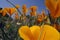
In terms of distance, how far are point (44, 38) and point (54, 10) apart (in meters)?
0.05

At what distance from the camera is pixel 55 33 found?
0.18 m

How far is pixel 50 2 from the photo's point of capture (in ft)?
0.74

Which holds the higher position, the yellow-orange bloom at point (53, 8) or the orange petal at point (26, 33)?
the yellow-orange bloom at point (53, 8)

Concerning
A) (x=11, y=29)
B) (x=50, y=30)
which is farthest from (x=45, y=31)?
(x=11, y=29)

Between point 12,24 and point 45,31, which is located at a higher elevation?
point 45,31

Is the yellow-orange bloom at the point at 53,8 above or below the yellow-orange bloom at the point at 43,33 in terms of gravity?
above

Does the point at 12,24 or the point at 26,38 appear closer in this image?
the point at 26,38

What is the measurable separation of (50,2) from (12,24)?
2.34ft

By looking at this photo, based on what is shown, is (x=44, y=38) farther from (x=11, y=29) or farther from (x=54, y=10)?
(x=11, y=29)

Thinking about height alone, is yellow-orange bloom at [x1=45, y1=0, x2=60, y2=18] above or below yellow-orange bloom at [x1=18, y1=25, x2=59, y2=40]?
above

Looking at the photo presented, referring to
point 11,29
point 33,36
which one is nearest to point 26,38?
point 33,36

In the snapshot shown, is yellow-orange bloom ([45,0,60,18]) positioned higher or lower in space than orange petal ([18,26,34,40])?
higher

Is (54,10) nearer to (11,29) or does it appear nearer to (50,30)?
(50,30)

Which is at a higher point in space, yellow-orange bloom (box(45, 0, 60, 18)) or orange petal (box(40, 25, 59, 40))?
yellow-orange bloom (box(45, 0, 60, 18))
